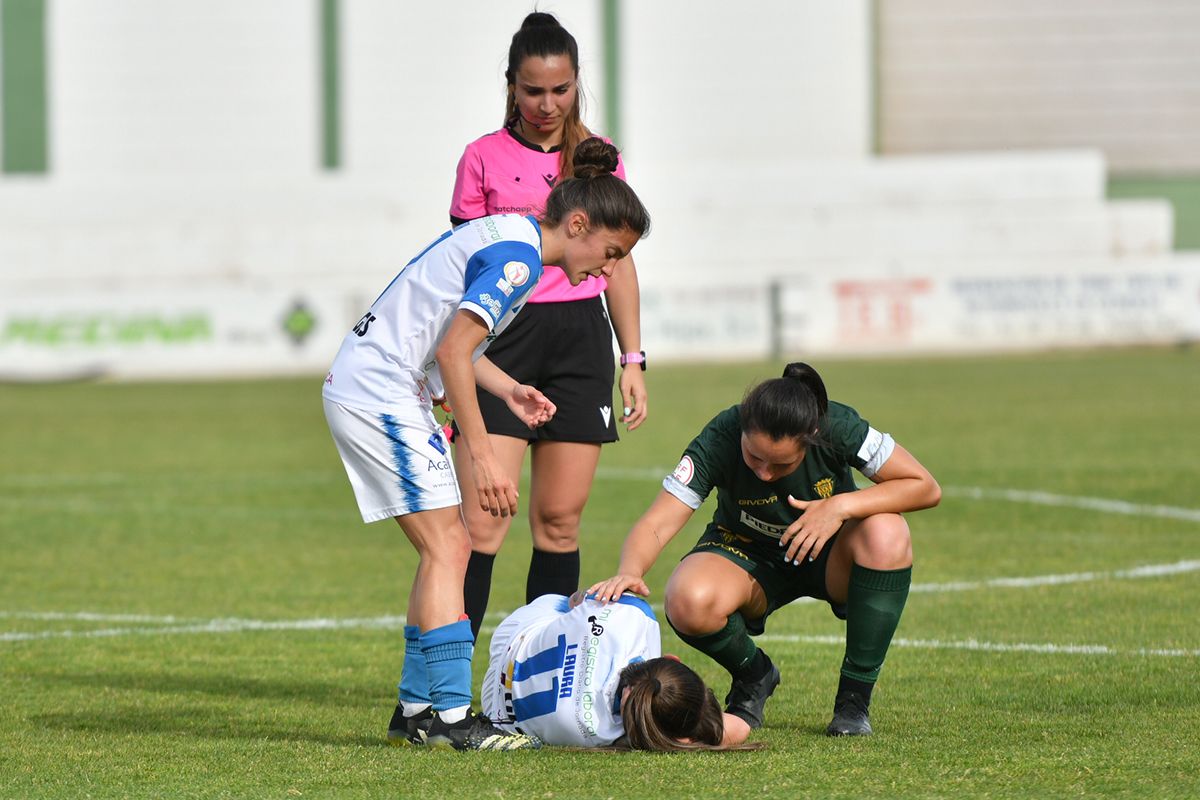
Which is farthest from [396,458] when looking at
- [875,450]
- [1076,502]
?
[1076,502]

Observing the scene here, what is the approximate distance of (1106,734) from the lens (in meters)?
4.87

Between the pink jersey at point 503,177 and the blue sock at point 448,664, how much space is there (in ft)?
4.53

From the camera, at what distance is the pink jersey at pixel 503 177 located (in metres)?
5.82

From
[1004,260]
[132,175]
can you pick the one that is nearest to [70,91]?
[132,175]

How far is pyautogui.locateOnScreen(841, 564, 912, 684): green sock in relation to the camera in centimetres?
512

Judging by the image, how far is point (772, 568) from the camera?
5406mm

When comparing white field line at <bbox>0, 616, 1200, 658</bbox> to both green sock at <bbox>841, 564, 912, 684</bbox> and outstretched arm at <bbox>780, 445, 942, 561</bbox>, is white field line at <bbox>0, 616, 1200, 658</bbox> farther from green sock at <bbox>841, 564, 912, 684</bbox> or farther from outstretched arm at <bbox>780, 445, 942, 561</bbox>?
outstretched arm at <bbox>780, 445, 942, 561</bbox>

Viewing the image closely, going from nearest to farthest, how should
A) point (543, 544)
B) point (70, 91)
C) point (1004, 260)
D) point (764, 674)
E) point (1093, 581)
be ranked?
point (764, 674), point (543, 544), point (1093, 581), point (1004, 260), point (70, 91)

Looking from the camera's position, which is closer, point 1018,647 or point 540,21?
point 540,21

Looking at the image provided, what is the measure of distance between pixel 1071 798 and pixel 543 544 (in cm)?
233

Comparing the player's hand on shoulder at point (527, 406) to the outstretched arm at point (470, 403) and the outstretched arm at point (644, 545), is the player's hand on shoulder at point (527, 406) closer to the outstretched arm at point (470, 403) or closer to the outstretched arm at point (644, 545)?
the outstretched arm at point (470, 403)

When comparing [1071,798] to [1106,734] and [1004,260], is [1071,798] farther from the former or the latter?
[1004,260]

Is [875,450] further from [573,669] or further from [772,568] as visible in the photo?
[573,669]

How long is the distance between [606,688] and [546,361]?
144 cm
